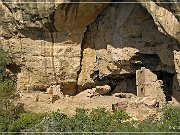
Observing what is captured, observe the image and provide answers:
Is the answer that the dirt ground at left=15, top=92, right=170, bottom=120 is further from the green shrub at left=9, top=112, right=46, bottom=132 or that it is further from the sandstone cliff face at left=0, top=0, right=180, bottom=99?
the sandstone cliff face at left=0, top=0, right=180, bottom=99

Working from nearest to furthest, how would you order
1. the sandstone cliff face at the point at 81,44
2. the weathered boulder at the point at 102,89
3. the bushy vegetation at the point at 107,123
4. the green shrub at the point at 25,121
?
the bushy vegetation at the point at 107,123, the green shrub at the point at 25,121, the sandstone cliff face at the point at 81,44, the weathered boulder at the point at 102,89

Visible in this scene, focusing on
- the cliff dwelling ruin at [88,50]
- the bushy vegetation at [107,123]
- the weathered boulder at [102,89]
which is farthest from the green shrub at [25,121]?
the weathered boulder at [102,89]

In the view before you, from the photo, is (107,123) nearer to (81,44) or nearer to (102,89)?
(102,89)

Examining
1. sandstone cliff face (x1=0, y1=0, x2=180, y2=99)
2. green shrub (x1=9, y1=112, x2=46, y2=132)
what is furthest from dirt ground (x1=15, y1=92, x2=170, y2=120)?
sandstone cliff face (x1=0, y1=0, x2=180, y2=99)

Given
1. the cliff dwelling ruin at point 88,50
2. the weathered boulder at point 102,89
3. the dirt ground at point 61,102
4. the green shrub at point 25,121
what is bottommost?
the green shrub at point 25,121

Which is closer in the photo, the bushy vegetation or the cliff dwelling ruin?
the bushy vegetation

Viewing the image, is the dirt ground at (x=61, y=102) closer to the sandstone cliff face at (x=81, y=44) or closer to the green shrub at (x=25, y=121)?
the green shrub at (x=25, y=121)

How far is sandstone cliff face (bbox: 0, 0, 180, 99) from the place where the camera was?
63.5 feet

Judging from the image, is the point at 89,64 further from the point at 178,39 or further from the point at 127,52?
the point at 178,39

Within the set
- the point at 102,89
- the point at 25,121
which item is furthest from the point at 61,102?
the point at 102,89

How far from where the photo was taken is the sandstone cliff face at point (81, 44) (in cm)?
1936

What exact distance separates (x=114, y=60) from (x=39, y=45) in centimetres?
277

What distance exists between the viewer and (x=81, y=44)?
20.9 metres

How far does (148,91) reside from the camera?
19.4 meters
